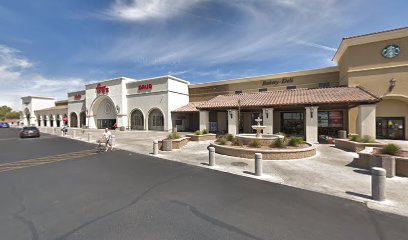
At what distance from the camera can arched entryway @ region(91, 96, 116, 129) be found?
36.6 m

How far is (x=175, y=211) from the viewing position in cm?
449

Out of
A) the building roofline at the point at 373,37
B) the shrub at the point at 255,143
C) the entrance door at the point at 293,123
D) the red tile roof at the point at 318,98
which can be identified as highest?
the building roofline at the point at 373,37

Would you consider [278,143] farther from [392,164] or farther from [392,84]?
[392,84]

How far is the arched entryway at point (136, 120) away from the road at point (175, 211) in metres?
26.5

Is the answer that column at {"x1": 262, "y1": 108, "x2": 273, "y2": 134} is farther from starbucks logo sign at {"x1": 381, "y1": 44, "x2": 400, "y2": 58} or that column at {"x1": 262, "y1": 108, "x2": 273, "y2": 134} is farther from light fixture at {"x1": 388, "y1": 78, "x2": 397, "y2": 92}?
starbucks logo sign at {"x1": 381, "y1": 44, "x2": 400, "y2": 58}

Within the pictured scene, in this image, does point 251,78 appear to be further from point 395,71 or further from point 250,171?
point 250,171

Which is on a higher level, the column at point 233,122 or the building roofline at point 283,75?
the building roofline at point 283,75

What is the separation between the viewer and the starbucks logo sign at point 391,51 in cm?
1625

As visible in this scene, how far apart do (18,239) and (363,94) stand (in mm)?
21007

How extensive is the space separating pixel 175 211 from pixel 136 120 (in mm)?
31955

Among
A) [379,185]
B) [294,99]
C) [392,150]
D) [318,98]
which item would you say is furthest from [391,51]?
[379,185]

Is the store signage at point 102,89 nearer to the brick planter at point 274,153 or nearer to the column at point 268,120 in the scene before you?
the column at point 268,120

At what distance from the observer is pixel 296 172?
25.3ft

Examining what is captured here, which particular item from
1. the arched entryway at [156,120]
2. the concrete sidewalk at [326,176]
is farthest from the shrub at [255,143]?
the arched entryway at [156,120]
